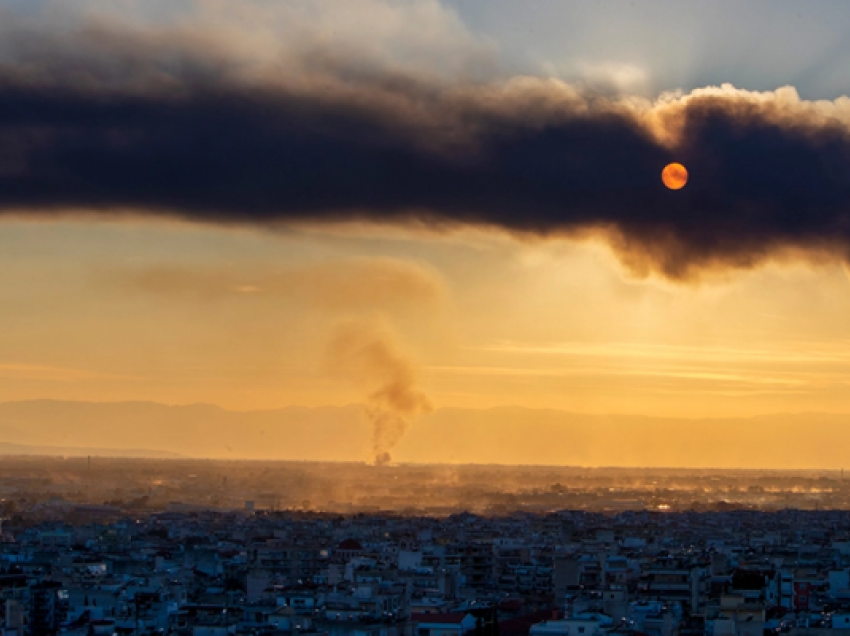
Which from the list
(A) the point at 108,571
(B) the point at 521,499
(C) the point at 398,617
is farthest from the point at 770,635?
(B) the point at 521,499

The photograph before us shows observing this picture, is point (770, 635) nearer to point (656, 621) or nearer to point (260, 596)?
point (656, 621)

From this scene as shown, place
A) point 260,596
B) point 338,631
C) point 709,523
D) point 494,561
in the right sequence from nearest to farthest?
point 338,631 < point 260,596 < point 494,561 < point 709,523

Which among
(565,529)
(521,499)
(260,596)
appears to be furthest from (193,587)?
(521,499)

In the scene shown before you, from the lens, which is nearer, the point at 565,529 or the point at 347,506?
the point at 565,529

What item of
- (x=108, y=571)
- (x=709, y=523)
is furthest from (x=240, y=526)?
(x=108, y=571)

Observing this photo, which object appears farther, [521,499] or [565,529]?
[521,499]

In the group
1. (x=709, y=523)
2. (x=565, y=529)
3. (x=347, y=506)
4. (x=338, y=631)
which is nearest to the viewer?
(x=338, y=631)

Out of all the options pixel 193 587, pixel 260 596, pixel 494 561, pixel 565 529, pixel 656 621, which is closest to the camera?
pixel 656 621

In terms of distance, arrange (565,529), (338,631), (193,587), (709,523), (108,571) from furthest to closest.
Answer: (709,523), (565,529), (108,571), (193,587), (338,631)

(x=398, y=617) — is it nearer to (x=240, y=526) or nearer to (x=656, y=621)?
A: (x=656, y=621)
